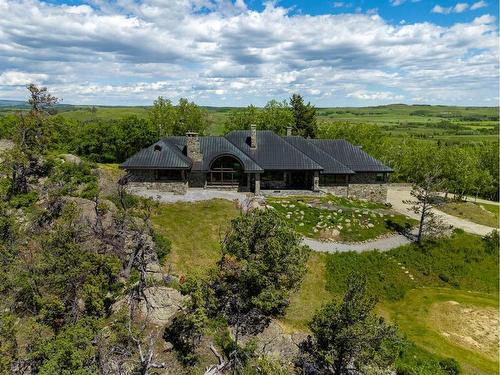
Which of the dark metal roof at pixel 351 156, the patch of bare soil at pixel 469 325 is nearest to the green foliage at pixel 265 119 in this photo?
the dark metal roof at pixel 351 156

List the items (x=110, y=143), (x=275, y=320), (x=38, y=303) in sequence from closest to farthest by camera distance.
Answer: (x=38, y=303) → (x=275, y=320) → (x=110, y=143)

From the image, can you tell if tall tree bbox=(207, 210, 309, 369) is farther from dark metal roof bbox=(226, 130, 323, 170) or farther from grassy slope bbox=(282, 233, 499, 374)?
dark metal roof bbox=(226, 130, 323, 170)

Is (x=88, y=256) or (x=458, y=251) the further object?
(x=458, y=251)

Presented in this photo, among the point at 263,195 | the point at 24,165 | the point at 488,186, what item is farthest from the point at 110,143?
the point at 488,186

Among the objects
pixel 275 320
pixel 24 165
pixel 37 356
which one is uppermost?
pixel 24 165

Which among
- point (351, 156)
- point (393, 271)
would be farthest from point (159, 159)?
point (393, 271)

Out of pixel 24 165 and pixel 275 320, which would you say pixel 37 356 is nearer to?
pixel 275 320
